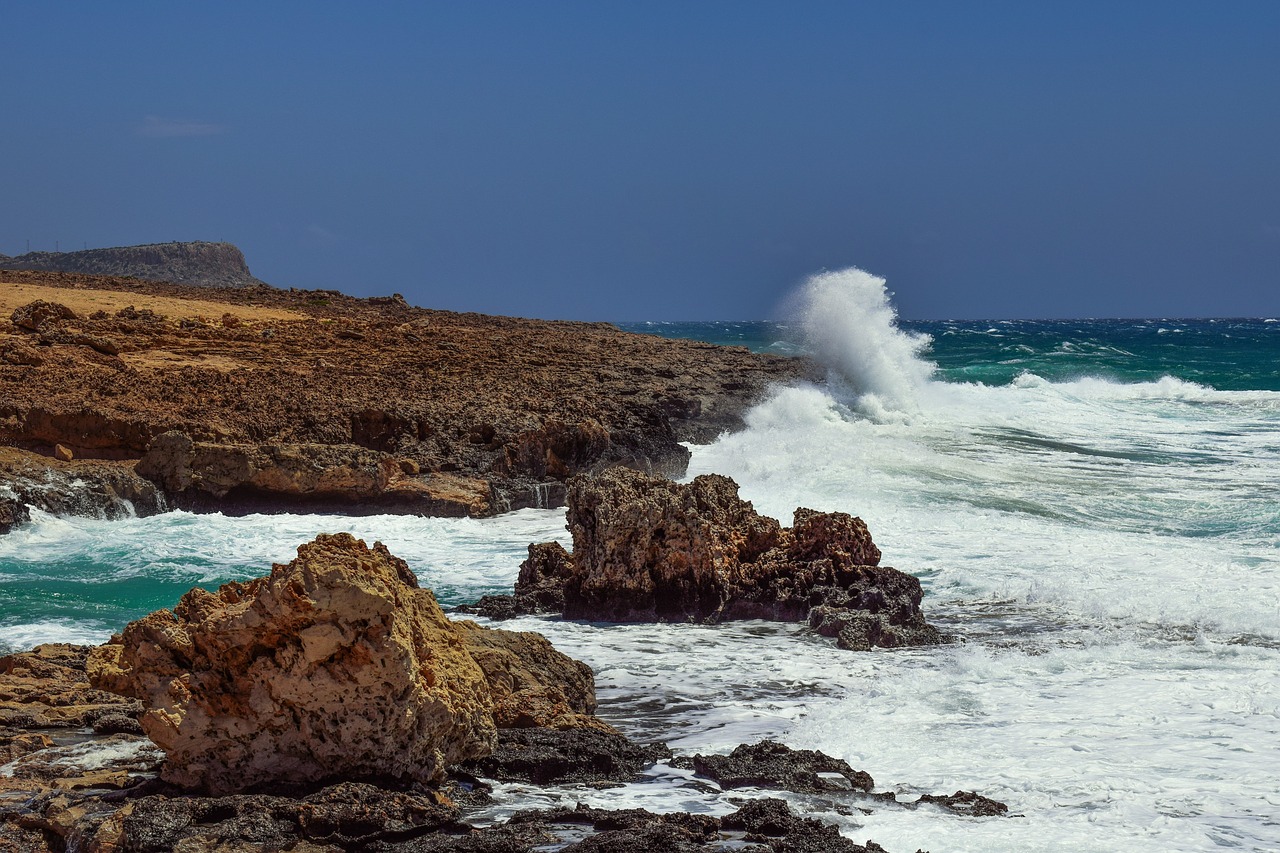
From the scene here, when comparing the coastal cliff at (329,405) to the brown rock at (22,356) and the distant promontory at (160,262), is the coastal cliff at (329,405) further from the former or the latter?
the distant promontory at (160,262)

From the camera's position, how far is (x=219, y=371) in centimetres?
1520

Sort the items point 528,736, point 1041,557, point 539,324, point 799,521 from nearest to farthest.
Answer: point 528,736, point 799,521, point 1041,557, point 539,324

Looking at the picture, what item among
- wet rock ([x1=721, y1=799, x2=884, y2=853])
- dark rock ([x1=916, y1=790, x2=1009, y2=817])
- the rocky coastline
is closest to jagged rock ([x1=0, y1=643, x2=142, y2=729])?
the rocky coastline

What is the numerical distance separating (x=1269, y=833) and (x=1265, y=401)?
90.7ft

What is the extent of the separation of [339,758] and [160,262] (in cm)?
6176

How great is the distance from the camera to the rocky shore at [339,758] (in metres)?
4.16

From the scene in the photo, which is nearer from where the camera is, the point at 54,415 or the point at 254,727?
the point at 254,727

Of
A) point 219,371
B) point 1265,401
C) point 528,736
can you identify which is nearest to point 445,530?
point 219,371

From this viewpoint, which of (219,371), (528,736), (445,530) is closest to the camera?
(528,736)

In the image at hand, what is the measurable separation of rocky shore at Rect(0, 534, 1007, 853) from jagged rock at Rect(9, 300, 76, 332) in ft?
41.0

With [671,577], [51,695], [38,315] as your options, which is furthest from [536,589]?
[38,315]

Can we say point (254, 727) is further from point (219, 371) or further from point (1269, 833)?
point (219, 371)

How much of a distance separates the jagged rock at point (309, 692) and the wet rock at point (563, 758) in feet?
0.85

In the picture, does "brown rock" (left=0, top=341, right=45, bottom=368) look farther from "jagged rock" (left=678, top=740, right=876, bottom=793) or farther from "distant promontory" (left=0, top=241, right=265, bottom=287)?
"distant promontory" (left=0, top=241, right=265, bottom=287)
